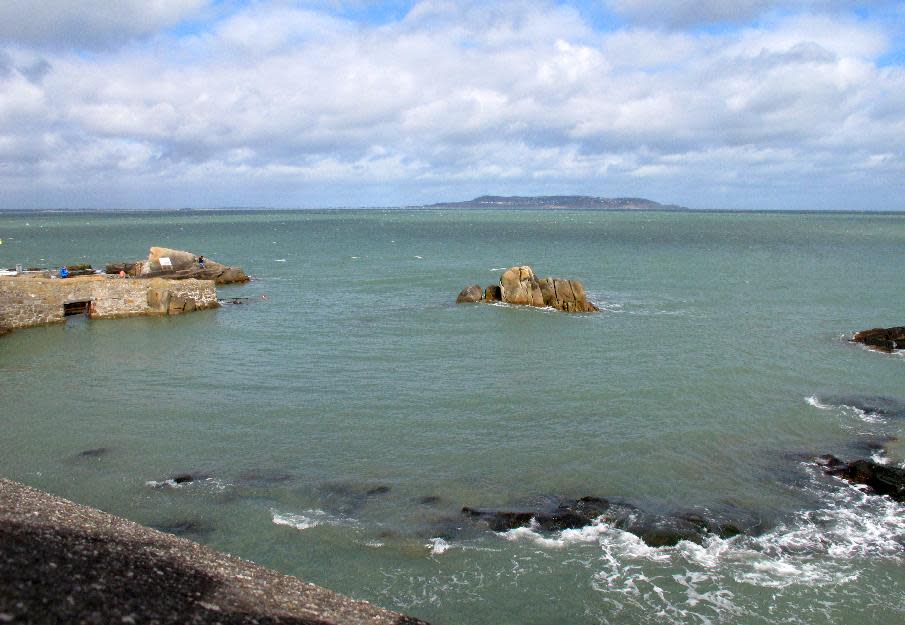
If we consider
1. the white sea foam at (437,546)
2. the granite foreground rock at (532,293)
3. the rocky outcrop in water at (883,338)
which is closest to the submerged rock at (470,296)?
the granite foreground rock at (532,293)

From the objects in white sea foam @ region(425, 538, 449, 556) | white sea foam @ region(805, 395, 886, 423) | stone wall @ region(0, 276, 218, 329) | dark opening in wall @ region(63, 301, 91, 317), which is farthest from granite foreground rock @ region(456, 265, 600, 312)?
white sea foam @ region(425, 538, 449, 556)

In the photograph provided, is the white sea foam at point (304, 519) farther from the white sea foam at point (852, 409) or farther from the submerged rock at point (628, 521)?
the white sea foam at point (852, 409)

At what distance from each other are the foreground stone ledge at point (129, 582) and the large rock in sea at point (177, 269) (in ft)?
146

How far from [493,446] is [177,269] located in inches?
1700

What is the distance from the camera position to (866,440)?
22.0m

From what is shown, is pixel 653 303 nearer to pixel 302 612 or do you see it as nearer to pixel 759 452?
pixel 759 452

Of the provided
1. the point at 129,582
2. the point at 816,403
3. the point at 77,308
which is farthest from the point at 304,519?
the point at 77,308

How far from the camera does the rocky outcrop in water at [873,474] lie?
18.4m

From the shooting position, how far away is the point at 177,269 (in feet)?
184

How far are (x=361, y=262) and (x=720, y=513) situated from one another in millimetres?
69236

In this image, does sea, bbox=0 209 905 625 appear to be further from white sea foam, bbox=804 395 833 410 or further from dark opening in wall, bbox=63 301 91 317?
dark opening in wall, bbox=63 301 91 317

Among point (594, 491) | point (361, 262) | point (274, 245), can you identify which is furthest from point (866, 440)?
point (274, 245)

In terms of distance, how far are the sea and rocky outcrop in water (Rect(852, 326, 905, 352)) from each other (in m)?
0.98

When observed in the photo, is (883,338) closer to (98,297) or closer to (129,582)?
(129,582)
